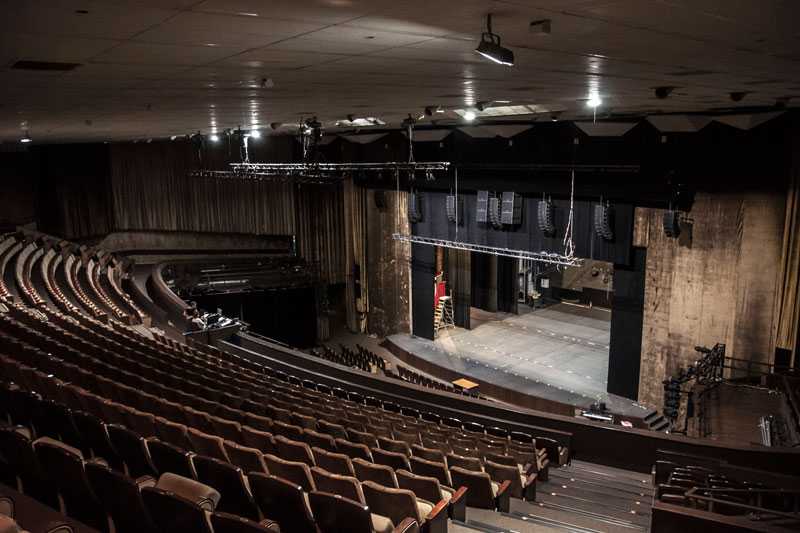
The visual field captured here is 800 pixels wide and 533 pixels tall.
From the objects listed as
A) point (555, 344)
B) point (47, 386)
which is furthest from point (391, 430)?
point (555, 344)

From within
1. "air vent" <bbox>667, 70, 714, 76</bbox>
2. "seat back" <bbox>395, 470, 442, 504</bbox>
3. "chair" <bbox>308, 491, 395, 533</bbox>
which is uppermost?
"air vent" <bbox>667, 70, 714, 76</bbox>

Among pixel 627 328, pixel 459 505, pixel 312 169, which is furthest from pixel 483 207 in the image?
pixel 459 505

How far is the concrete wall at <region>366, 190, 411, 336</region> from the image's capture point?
16.3m

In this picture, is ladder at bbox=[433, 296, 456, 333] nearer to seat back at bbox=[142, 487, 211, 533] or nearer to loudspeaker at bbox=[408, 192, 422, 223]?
loudspeaker at bbox=[408, 192, 422, 223]

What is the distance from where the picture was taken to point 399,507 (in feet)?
10.7

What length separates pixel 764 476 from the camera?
4.88 m

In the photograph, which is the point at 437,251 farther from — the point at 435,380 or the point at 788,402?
the point at 788,402

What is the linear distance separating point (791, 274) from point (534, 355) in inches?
233

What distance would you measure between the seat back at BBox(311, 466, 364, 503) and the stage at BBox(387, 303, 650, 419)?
8813 mm

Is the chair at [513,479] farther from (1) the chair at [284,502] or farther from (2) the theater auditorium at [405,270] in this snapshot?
(1) the chair at [284,502]

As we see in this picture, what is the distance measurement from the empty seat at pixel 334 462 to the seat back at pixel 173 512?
167 centimetres

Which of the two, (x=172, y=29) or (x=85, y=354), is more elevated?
(x=172, y=29)

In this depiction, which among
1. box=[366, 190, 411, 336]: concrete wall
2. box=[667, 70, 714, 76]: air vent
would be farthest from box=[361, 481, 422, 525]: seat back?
box=[366, 190, 411, 336]: concrete wall

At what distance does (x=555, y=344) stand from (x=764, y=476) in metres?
9.94
